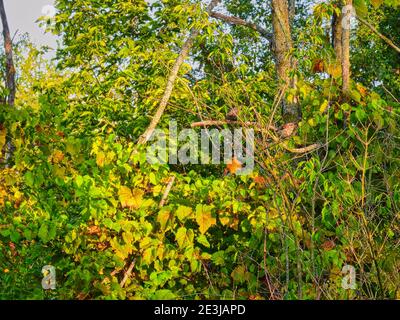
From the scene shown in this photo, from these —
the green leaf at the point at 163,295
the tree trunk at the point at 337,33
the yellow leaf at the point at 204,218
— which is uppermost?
the tree trunk at the point at 337,33

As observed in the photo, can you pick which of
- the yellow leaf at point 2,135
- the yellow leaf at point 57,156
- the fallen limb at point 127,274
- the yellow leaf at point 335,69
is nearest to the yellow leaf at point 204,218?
the fallen limb at point 127,274

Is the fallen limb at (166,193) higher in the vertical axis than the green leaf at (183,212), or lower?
higher

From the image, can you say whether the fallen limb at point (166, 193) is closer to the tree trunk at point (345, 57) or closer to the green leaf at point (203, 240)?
the green leaf at point (203, 240)

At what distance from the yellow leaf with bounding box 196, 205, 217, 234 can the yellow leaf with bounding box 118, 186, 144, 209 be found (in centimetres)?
51

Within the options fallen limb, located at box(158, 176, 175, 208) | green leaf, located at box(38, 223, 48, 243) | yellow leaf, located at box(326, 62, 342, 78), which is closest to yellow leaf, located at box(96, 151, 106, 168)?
fallen limb, located at box(158, 176, 175, 208)

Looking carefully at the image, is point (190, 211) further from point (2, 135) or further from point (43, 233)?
point (2, 135)

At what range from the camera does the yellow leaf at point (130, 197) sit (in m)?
5.39

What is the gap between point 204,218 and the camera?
5391 mm

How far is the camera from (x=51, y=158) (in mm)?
5020

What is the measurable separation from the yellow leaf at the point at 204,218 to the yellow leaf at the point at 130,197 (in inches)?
20.0

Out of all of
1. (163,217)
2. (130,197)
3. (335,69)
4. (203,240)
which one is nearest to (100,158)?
(130,197)

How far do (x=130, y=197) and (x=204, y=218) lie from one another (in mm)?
646
